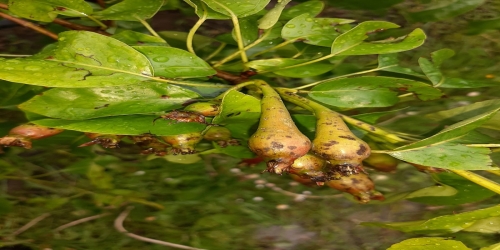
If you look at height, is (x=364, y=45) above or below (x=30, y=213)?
above

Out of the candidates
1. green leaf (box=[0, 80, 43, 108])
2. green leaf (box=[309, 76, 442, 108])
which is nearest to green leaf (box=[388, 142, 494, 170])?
green leaf (box=[309, 76, 442, 108])

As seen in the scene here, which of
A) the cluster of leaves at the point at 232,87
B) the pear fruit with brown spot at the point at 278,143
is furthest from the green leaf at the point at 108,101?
the pear fruit with brown spot at the point at 278,143

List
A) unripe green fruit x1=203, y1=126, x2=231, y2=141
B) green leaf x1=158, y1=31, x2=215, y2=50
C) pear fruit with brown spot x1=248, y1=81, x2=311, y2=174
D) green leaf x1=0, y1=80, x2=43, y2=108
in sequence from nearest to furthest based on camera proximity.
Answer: pear fruit with brown spot x1=248, y1=81, x2=311, y2=174 → unripe green fruit x1=203, y1=126, x2=231, y2=141 → green leaf x1=0, y1=80, x2=43, y2=108 → green leaf x1=158, y1=31, x2=215, y2=50

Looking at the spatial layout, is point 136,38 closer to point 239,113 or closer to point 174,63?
point 174,63

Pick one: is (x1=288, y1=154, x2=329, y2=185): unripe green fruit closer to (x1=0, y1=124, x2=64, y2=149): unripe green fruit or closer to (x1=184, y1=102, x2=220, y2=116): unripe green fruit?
(x1=184, y1=102, x2=220, y2=116): unripe green fruit

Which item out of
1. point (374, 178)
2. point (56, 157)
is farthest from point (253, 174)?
point (56, 157)

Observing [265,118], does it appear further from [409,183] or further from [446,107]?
[446,107]

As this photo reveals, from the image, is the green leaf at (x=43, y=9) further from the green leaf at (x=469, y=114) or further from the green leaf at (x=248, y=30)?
the green leaf at (x=469, y=114)
